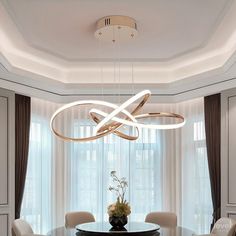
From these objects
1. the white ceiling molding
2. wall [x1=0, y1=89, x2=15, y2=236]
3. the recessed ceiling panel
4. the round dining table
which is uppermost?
the recessed ceiling panel

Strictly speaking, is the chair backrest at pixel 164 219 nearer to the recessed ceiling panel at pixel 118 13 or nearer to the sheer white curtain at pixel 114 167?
the sheer white curtain at pixel 114 167

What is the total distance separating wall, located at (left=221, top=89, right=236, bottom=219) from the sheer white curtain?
596mm

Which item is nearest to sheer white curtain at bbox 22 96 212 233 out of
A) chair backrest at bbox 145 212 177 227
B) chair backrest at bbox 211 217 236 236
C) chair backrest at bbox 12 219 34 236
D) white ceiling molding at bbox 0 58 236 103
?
white ceiling molding at bbox 0 58 236 103

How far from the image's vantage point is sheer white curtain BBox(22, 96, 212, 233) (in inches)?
253

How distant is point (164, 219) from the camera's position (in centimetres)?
535

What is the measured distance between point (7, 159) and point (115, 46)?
2.08 m

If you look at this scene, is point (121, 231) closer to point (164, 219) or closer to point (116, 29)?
point (164, 219)

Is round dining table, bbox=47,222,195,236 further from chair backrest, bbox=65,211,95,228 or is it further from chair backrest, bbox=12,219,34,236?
chair backrest, bbox=65,211,95,228

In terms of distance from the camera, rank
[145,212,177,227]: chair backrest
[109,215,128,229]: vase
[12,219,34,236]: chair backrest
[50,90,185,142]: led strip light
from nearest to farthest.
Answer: [50,90,185,142]: led strip light → [12,219,34,236]: chair backrest → [109,215,128,229]: vase → [145,212,177,227]: chair backrest

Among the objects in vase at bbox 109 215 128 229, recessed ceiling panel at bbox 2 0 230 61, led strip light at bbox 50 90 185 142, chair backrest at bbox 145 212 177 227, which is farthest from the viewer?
chair backrest at bbox 145 212 177 227

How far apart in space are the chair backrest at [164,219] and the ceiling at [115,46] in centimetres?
186

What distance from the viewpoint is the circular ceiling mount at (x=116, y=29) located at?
411 centimetres

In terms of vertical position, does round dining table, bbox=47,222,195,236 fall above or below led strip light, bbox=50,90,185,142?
below

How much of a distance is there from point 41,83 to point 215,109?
8.11 ft
